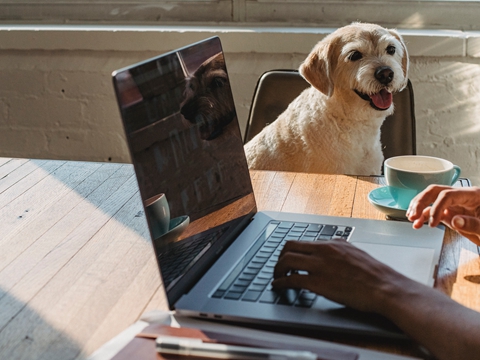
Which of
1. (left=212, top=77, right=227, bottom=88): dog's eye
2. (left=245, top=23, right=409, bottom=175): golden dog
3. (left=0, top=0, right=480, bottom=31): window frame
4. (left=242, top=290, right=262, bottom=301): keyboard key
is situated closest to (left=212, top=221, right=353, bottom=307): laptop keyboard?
(left=242, top=290, right=262, bottom=301): keyboard key

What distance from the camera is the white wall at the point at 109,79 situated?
2531mm

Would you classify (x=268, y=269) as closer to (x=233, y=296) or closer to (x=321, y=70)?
(x=233, y=296)

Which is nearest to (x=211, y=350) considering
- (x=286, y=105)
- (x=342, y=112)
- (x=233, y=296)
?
(x=233, y=296)

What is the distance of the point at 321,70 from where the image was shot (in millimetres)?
1853

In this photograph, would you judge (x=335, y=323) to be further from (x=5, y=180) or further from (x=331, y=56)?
(x=331, y=56)

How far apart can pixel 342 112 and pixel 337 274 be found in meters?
1.10

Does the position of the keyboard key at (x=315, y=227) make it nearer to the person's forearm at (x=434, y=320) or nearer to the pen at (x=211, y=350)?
the person's forearm at (x=434, y=320)

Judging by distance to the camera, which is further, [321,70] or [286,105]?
[286,105]

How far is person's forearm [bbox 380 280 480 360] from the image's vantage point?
714 mm

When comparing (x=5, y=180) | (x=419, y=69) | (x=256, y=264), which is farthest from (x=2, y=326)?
(x=419, y=69)

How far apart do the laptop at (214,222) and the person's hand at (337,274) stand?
2 centimetres

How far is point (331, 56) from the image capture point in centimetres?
189

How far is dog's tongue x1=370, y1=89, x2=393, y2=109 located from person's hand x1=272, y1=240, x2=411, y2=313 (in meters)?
1.03

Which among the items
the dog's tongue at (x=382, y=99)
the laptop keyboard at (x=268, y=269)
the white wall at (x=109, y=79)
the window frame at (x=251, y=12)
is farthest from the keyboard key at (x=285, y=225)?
the window frame at (x=251, y=12)
